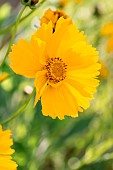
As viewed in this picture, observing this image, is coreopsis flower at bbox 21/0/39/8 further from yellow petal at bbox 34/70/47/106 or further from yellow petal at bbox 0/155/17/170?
yellow petal at bbox 0/155/17/170

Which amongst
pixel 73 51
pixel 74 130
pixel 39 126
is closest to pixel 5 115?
pixel 39 126

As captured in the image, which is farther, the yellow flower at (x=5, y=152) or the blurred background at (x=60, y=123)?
the blurred background at (x=60, y=123)

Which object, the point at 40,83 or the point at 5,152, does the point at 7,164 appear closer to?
the point at 5,152

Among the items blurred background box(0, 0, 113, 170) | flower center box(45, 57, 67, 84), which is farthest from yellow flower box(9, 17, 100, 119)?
→ blurred background box(0, 0, 113, 170)

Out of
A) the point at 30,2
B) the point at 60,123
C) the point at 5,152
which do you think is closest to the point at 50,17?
the point at 30,2

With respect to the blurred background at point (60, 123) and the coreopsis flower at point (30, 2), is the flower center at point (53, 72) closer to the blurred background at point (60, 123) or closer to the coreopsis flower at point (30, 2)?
the coreopsis flower at point (30, 2)

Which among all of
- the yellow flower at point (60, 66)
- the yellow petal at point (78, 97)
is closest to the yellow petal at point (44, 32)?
the yellow flower at point (60, 66)

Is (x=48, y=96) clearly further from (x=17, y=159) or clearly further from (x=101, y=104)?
(x=101, y=104)
